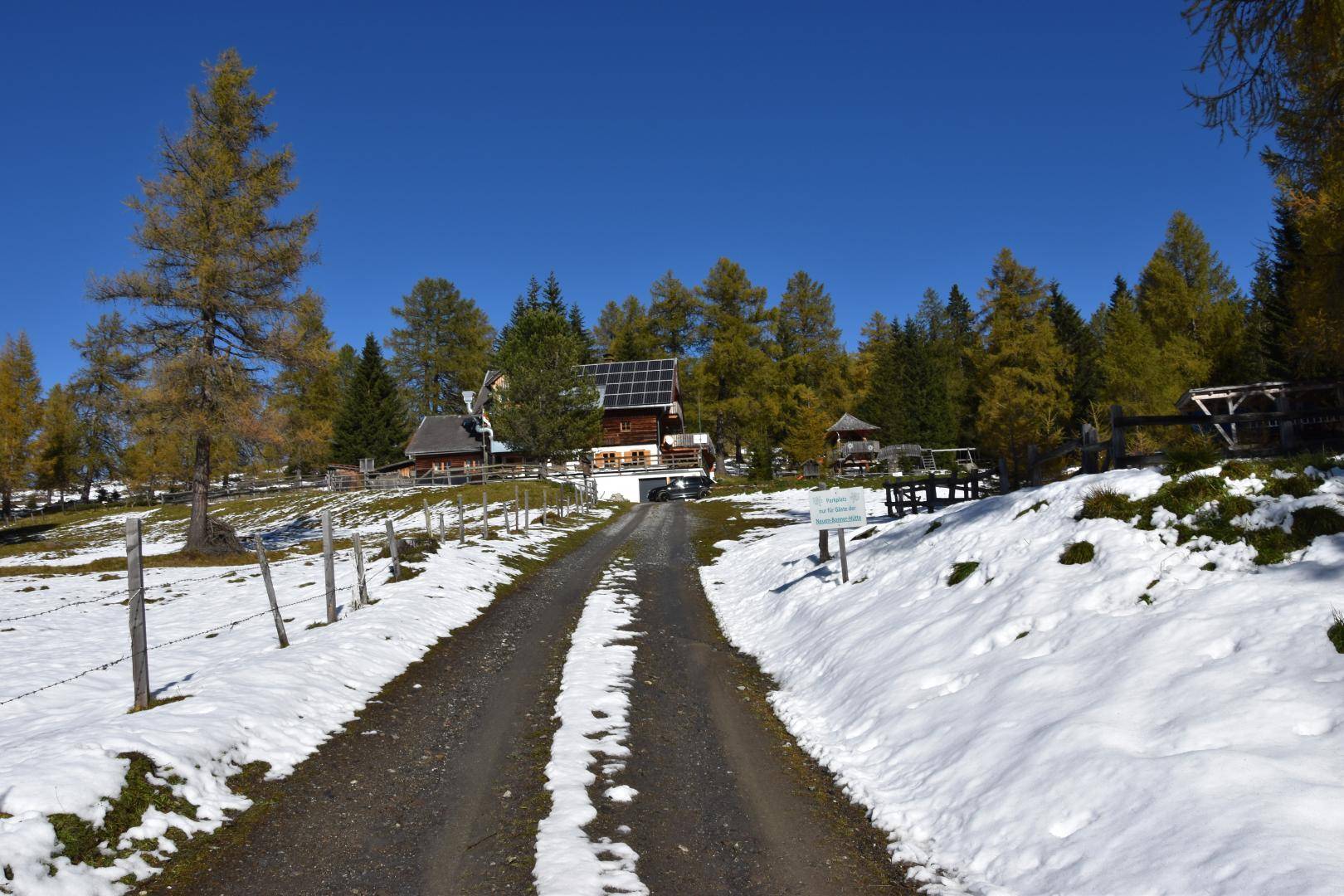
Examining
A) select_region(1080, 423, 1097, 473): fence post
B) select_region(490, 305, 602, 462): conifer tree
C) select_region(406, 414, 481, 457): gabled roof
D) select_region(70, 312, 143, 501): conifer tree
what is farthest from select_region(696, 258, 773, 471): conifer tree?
select_region(1080, 423, 1097, 473): fence post

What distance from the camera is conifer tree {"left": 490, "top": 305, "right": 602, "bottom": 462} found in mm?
51469

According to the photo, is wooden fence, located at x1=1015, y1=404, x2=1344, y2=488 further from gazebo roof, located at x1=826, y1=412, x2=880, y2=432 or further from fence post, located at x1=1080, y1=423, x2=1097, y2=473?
gazebo roof, located at x1=826, y1=412, x2=880, y2=432

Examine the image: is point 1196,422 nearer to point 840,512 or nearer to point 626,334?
point 840,512

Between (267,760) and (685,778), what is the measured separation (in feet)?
12.8

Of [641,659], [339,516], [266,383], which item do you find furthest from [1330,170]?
[339,516]

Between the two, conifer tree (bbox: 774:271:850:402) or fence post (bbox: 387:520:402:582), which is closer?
fence post (bbox: 387:520:402:582)

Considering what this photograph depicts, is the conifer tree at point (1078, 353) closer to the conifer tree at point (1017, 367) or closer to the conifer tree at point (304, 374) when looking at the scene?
the conifer tree at point (1017, 367)

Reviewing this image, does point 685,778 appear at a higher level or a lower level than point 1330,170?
lower

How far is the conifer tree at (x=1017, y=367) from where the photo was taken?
42.7 metres

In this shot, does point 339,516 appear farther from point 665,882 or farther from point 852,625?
point 665,882

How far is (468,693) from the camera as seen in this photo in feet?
Result: 31.3

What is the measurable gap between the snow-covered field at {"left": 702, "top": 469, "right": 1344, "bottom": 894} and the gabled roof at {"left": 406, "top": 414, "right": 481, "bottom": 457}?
5738cm

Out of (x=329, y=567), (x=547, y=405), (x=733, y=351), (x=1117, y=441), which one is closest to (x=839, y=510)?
(x=1117, y=441)

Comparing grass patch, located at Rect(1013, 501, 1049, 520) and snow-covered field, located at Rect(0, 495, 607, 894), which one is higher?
grass patch, located at Rect(1013, 501, 1049, 520)
